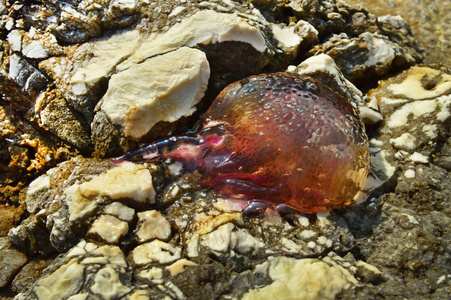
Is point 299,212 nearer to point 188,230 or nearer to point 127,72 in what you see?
point 188,230

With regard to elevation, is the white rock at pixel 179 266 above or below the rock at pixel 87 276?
below

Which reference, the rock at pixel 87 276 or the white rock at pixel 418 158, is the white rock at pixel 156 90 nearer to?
the rock at pixel 87 276

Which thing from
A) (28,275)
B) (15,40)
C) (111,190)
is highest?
(15,40)

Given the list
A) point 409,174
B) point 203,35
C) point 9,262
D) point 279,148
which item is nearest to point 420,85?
point 409,174

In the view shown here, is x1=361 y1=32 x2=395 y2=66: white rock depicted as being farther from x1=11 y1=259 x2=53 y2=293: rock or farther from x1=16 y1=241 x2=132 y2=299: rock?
x1=11 y1=259 x2=53 y2=293: rock

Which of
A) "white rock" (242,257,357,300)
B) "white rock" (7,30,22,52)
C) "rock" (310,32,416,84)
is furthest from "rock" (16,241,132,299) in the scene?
"rock" (310,32,416,84)

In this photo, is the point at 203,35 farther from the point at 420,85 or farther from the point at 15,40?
the point at 420,85

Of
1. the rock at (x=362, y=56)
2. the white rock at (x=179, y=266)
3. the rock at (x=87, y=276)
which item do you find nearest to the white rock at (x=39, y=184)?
the rock at (x=87, y=276)

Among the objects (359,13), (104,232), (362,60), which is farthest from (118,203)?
(359,13)
